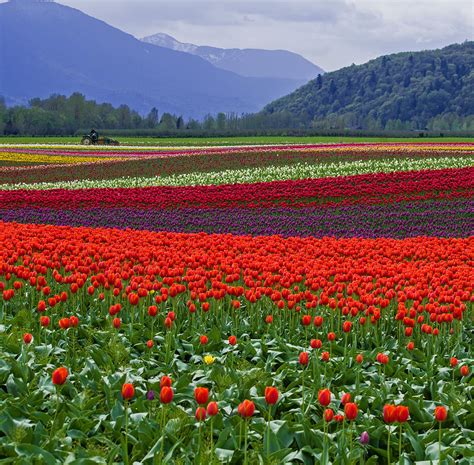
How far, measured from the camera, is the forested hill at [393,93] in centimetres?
16838

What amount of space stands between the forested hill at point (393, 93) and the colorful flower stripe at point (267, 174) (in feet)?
402

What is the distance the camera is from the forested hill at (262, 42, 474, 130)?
168375 millimetres

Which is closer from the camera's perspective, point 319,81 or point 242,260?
point 242,260

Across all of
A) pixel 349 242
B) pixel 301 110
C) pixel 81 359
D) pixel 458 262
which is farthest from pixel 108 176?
pixel 301 110

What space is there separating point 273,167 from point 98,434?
29134 millimetres

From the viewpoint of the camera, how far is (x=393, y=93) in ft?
591

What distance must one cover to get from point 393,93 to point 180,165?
15134cm

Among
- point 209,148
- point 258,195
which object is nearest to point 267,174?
point 258,195

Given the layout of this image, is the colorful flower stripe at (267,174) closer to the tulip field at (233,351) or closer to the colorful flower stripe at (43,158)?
the tulip field at (233,351)

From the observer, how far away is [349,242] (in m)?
13.0

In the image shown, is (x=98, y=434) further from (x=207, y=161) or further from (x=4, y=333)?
(x=207, y=161)

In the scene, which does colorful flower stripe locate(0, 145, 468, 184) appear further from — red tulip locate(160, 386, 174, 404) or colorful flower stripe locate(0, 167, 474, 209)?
red tulip locate(160, 386, 174, 404)

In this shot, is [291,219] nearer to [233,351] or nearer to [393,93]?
[233,351]

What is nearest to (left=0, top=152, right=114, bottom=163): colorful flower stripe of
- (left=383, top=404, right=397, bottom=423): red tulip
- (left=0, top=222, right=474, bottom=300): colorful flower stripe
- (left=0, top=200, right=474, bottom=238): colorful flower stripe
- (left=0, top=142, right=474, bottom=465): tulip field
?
(left=0, top=200, right=474, bottom=238): colorful flower stripe
